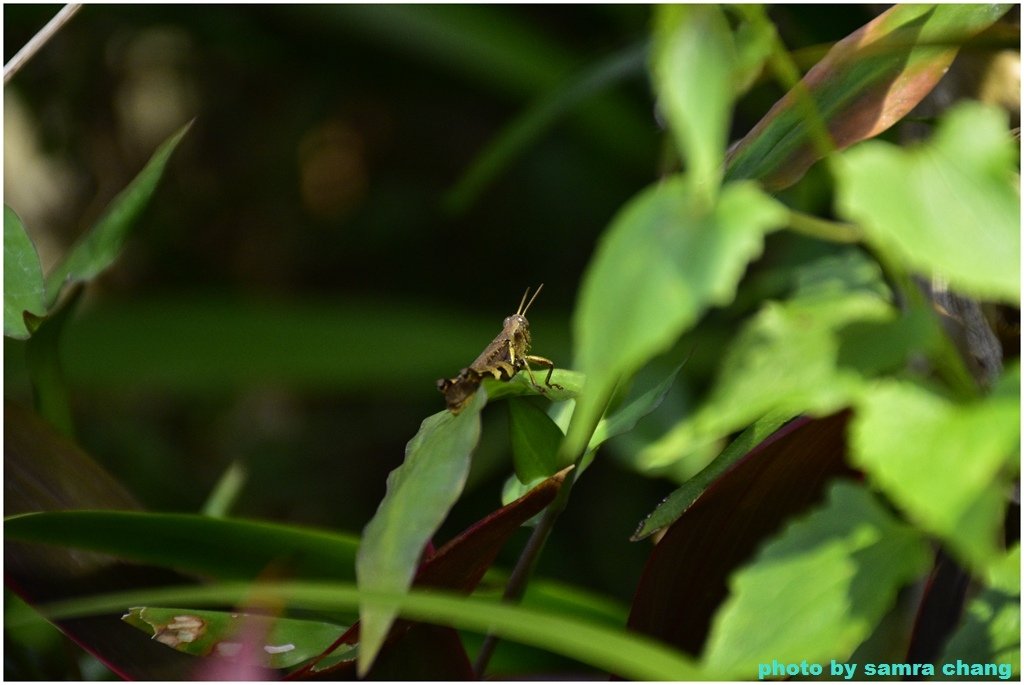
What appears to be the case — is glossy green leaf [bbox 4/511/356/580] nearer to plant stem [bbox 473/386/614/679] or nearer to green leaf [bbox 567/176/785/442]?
plant stem [bbox 473/386/614/679]

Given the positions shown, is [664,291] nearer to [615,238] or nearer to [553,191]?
[615,238]

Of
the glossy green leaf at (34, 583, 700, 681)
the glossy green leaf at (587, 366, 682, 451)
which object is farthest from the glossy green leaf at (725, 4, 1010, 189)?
the glossy green leaf at (34, 583, 700, 681)

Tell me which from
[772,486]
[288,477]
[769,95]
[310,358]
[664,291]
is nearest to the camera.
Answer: [664,291]

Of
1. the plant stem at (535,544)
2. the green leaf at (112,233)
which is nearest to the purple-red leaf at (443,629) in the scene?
the plant stem at (535,544)

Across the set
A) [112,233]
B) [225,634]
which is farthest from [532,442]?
[112,233]

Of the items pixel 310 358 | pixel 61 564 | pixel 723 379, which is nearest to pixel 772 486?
pixel 723 379

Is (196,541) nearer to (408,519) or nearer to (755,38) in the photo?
(408,519)

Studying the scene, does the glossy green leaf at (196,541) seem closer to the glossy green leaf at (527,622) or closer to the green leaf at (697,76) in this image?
the glossy green leaf at (527,622)
